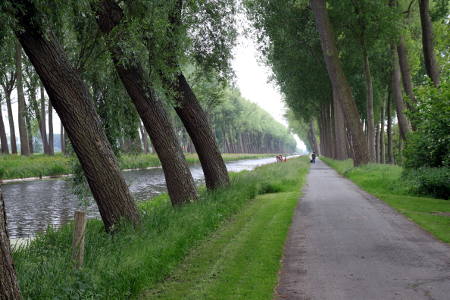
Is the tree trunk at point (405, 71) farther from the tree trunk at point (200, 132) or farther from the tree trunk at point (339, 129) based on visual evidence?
the tree trunk at point (200, 132)

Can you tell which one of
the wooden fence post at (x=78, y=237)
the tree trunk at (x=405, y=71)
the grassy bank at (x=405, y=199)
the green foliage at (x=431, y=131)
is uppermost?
the tree trunk at (x=405, y=71)

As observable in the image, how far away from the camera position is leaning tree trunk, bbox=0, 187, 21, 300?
4531 millimetres

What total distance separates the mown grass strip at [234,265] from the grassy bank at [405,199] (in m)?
3.14

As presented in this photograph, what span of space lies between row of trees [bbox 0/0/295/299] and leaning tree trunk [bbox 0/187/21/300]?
1 cm

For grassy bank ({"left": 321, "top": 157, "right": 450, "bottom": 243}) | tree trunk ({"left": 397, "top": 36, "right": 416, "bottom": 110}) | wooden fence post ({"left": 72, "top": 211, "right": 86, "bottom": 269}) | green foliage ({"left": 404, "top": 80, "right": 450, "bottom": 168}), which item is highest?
tree trunk ({"left": 397, "top": 36, "right": 416, "bottom": 110})

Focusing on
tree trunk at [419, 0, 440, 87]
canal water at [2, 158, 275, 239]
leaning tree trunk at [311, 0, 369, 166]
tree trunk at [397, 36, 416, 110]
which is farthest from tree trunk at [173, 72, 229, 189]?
tree trunk at [397, 36, 416, 110]

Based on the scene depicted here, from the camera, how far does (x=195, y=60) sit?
55.3 feet

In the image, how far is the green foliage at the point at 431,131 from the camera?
15.5 metres

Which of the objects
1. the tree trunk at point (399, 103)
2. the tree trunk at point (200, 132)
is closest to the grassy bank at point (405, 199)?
the tree trunk at point (399, 103)

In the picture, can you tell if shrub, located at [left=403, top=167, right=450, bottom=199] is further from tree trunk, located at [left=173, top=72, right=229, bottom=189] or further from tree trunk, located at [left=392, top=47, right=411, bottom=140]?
tree trunk, located at [left=392, top=47, right=411, bottom=140]

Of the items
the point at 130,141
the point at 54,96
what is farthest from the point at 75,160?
the point at 54,96

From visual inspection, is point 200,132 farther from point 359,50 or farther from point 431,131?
point 359,50

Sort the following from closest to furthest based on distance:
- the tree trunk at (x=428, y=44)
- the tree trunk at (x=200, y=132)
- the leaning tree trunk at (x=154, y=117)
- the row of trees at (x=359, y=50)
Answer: the leaning tree trunk at (x=154, y=117) < the tree trunk at (x=200, y=132) < the tree trunk at (x=428, y=44) < the row of trees at (x=359, y=50)

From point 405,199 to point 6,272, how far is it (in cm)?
1288
